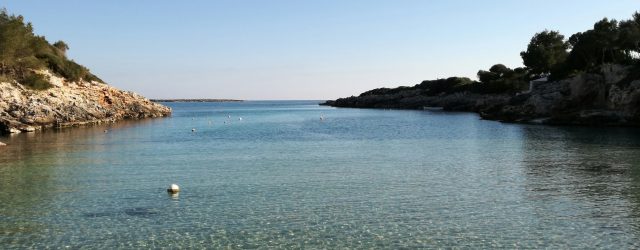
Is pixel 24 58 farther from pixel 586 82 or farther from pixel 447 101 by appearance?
pixel 447 101

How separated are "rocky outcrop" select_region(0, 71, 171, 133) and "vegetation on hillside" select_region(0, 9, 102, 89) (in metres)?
1.94

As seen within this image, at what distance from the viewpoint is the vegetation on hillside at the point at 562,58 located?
80.4 m

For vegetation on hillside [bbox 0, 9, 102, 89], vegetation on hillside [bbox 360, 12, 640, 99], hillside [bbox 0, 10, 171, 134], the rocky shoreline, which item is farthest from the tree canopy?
vegetation on hillside [bbox 0, 9, 102, 89]

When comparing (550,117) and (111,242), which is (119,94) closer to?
(550,117)

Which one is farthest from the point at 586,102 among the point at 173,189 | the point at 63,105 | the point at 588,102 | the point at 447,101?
the point at 447,101

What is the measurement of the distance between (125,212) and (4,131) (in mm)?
52150

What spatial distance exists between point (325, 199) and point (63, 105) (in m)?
71.5

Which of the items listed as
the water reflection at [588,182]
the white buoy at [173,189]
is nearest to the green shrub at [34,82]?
the white buoy at [173,189]

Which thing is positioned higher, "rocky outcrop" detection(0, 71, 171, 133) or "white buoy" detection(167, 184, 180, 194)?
"rocky outcrop" detection(0, 71, 171, 133)

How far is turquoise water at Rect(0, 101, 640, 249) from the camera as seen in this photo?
1620 centimetres

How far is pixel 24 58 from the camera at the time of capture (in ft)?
246

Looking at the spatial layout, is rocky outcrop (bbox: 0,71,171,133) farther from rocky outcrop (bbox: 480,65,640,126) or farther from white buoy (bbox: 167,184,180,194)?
rocky outcrop (bbox: 480,65,640,126)

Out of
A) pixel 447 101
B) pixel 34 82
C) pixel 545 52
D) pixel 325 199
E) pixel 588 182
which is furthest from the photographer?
pixel 447 101

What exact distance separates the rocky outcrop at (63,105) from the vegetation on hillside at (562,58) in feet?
→ 253
